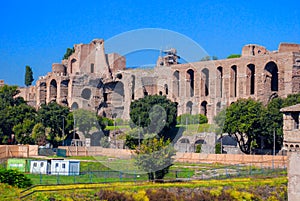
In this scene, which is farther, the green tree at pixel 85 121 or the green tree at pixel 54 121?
the green tree at pixel 54 121

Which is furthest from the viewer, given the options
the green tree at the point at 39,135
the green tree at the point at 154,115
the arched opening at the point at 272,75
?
the arched opening at the point at 272,75

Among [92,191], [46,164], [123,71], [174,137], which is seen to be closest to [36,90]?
[123,71]

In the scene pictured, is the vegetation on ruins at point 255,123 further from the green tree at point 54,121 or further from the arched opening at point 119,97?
the arched opening at point 119,97

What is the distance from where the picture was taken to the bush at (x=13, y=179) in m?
25.7

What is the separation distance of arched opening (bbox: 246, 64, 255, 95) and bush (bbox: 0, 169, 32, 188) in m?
45.8

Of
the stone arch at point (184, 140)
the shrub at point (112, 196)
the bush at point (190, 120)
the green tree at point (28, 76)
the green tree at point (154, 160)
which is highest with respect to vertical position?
the green tree at point (28, 76)

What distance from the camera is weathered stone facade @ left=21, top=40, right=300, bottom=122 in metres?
65.8

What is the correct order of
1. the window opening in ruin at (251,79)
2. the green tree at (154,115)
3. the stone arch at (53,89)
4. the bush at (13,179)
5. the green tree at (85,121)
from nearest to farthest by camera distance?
the bush at (13,179) < the green tree at (154,115) < the green tree at (85,121) < the window opening in ruin at (251,79) < the stone arch at (53,89)

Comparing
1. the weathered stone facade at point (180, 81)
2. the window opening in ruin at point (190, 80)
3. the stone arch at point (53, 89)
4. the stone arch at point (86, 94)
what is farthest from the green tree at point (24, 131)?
the window opening in ruin at point (190, 80)

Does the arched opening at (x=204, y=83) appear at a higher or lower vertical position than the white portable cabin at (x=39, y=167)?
higher

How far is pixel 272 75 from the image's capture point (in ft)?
226

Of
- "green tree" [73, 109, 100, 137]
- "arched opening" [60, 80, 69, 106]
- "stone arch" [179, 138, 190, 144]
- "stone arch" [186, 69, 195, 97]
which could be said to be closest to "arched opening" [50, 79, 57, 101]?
"arched opening" [60, 80, 69, 106]

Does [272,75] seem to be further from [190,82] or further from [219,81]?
[190,82]

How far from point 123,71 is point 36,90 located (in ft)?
63.6
